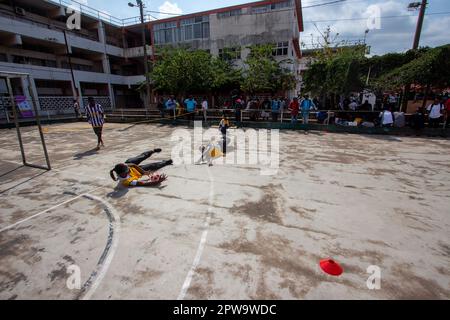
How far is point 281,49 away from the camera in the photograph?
22781 millimetres

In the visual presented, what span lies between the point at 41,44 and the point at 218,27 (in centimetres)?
1971

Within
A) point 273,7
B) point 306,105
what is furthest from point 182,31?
point 306,105

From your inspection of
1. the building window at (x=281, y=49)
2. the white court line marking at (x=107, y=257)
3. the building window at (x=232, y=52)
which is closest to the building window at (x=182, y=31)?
the building window at (x=232, y=52)

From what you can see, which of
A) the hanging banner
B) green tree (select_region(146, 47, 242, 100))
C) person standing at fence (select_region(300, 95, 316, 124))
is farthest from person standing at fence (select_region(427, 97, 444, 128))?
the hanging banner

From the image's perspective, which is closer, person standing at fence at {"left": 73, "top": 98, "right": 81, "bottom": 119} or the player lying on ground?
the player lying on ground

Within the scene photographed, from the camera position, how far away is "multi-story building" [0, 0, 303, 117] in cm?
2167

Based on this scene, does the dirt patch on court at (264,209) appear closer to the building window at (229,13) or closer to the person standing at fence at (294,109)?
the person standing at fence at (294,109)

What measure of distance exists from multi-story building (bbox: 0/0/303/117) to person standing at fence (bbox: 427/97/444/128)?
46.5ft

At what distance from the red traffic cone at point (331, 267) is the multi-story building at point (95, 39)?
75.5 ft

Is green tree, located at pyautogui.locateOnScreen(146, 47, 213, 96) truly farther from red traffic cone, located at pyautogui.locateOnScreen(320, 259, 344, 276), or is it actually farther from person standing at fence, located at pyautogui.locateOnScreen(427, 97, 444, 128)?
red traffic cone, located at pyautogui.locateOnScreen(320, 259, 344, 276)

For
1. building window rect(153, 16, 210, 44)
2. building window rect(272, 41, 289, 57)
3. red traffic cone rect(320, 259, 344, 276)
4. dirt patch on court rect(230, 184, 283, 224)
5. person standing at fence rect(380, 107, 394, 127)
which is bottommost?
red traffic cone rect(320, 259, 344, 276)

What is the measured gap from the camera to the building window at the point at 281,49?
22.4 meters

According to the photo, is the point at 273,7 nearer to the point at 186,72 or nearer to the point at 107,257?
the point at 186,72
